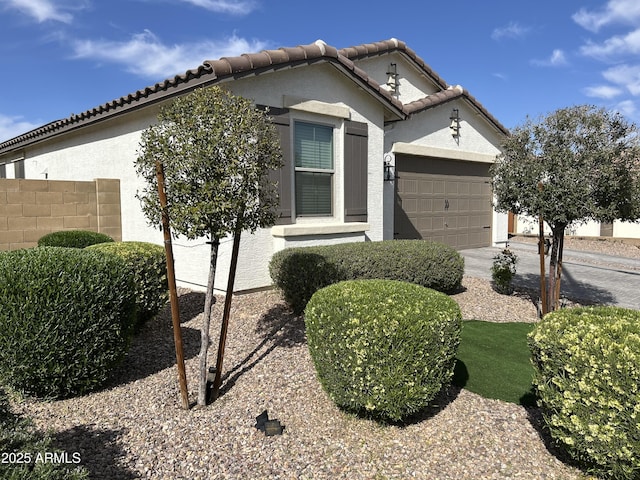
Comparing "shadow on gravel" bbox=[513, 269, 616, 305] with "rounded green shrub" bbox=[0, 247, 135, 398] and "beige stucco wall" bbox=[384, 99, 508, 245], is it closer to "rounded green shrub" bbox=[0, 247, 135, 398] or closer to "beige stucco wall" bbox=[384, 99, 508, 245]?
"beige stucco wall" bbox=[384, 99, 508, 245]

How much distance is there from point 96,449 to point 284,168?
16.7ft

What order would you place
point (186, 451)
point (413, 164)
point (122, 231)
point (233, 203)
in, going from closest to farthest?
point (186, 451) < point (233, 203) < point (122, 231) < point (413, 164)

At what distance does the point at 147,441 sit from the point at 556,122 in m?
6.27

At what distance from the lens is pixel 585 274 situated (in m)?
9.98

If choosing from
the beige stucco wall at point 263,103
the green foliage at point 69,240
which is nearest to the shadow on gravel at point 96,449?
the beige stucco wall at point 263,103

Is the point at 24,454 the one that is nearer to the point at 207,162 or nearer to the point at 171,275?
the point at 171,275

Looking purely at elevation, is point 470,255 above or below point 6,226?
below

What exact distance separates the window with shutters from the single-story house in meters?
0.02

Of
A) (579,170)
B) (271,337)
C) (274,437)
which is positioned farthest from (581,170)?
(274,437)

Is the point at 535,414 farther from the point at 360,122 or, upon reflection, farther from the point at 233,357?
Result: the point at 360,122

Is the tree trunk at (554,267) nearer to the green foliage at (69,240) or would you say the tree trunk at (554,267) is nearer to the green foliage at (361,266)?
the green foliage at (361,266)

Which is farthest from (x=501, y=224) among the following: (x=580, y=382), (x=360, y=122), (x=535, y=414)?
(x=580, y=382)

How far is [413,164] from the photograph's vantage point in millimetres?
11148

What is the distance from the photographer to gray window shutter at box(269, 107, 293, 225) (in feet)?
23.9
